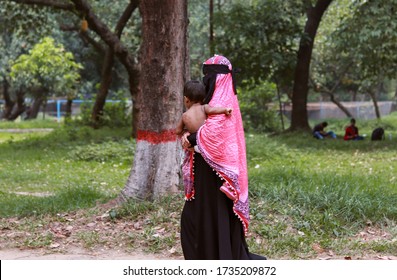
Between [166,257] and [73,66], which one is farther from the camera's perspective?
[73,66]

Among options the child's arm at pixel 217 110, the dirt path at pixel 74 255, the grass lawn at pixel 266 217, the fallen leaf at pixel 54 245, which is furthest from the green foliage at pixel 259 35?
the child's arm at pixel 217 110

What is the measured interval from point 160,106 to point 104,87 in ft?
48.4

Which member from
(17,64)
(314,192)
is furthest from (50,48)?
(314,192)

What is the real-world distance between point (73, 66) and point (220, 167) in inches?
1039

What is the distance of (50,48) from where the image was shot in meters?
28.9

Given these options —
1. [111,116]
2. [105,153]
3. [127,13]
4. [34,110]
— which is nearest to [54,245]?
[105,153]

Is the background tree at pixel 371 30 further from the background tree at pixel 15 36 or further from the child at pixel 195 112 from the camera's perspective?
the child at pixel 195 112

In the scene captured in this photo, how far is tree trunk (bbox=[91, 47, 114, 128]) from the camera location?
72.1 feet

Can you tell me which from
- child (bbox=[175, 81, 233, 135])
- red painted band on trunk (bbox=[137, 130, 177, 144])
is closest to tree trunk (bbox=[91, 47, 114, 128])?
red painted band on trunk (bbox=[137, 130, 177, 144])

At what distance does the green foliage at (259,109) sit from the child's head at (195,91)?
62.6 ft

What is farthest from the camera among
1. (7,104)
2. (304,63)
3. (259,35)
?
(7,104)

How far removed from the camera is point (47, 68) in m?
29.4

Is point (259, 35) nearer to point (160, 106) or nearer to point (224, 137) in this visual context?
point (160, 106)

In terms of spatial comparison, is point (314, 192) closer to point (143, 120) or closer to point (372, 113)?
point (143, 120)
